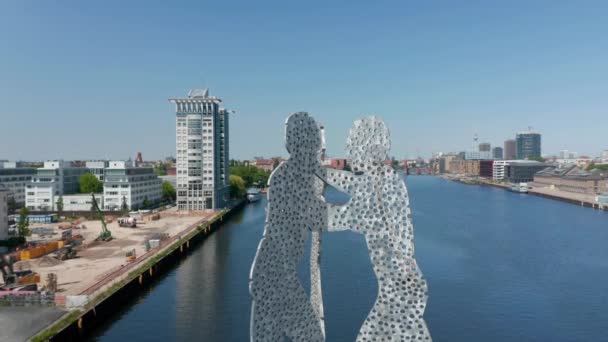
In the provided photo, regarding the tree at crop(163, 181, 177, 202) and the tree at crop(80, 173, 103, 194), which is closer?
the tree at crop(80, 173, 103, 194)

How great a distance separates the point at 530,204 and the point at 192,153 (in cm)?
5144

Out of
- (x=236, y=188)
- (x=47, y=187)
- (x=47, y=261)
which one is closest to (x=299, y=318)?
(x=47, y=261)

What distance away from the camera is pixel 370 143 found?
13383 mm

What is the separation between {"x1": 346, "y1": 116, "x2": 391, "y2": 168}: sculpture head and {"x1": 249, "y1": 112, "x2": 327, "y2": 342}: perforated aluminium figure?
3.39ft

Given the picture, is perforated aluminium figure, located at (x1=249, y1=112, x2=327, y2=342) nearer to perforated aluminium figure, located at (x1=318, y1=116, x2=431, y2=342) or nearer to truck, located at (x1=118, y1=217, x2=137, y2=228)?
perforated aluminium figure, located at (x1=318, y1=116, x2=431, y2=342)

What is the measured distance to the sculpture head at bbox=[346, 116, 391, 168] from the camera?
43.9 ft

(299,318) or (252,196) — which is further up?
(299,318)

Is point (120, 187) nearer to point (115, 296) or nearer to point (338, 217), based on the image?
point (115, 296)

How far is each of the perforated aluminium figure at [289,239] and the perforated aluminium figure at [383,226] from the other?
58 cm

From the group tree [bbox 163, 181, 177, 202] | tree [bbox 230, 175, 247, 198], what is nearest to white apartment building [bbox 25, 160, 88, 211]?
tree [bbox 163, 181, 177, 202]

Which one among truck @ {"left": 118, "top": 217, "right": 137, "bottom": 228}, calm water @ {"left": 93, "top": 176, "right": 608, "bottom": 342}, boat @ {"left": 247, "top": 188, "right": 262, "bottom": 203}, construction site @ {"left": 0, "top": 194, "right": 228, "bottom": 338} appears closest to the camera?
calm water @ {"left": 93, "top": 176, "right": 608, "bottom": 342}

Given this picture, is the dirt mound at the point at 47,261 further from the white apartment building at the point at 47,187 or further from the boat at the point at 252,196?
the boat at the point at 252,196

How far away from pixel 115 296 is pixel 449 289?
16720 mm

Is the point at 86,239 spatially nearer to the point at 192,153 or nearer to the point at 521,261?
the point at 192,153
